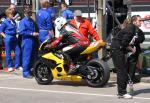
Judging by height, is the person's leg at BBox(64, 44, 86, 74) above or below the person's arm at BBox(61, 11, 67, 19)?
below

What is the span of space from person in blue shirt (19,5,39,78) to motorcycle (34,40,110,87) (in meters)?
1.14

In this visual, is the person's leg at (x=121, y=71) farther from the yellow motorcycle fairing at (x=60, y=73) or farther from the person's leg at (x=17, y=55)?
the person's leg at (x=17, y=55)

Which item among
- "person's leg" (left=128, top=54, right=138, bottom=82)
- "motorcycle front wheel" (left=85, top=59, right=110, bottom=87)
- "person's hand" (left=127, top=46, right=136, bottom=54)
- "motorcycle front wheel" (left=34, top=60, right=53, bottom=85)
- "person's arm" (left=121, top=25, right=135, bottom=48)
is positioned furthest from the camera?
"motorcycle front wheel" (left=34, top=60, right=53, bottom=85)

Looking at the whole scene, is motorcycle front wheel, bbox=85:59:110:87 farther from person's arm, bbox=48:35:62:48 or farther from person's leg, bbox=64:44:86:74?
person's arm, bbox=48:35:62:48


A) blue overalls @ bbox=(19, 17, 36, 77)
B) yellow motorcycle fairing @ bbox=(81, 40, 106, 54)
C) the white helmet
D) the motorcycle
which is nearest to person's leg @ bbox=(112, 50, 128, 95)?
the motorcycle

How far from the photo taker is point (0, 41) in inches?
703

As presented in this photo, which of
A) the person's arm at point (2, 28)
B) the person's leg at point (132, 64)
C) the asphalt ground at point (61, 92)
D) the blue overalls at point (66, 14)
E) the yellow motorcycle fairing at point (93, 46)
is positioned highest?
the blue overalls at point (66, 14)

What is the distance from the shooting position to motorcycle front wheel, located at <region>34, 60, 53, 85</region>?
14359 millimetres

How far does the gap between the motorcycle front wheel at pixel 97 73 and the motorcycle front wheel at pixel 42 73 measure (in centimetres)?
112

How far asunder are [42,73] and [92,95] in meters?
2.29

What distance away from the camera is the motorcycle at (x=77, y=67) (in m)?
13.5

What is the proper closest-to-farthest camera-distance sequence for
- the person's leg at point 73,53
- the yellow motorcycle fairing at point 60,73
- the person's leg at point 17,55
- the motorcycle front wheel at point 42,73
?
the person's leg at point 73,53 → the yellow motorcycle fairing at point 60,73 → the motorcycle front wheel at point 42,73 → the person's leg at point 17,55

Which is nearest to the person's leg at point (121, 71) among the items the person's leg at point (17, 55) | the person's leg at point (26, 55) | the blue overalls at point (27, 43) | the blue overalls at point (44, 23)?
the blue overalls at point (44, 23)

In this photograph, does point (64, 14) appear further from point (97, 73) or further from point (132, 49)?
point (132, 49)
